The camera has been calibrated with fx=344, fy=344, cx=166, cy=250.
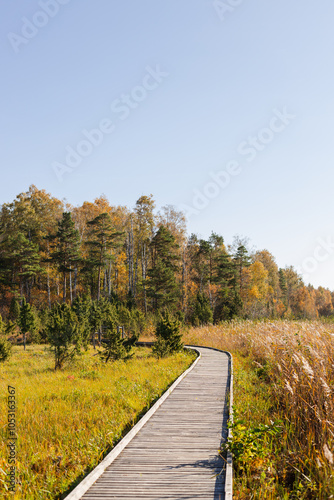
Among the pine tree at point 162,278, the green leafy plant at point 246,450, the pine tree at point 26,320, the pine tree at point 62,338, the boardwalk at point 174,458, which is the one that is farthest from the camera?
the pine tree at point 162,278

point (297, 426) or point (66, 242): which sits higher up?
point (66, 242)

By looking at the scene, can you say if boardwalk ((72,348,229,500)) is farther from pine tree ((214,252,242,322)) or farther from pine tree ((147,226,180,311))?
pine tree ((214,252,242,322))

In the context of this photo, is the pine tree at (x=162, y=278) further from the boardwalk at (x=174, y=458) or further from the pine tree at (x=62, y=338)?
the boardwalk at (x=174, y=458)

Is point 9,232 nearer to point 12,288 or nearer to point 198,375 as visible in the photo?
point 12,288

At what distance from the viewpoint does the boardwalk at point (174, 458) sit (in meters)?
3.75

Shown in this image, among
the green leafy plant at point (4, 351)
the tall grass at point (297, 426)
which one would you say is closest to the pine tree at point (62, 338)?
the green leafy plant at point (4, 351)

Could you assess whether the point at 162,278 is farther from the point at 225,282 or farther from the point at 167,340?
the point at 167,340

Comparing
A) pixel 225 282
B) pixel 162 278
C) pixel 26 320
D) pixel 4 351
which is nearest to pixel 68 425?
pixel 4 351

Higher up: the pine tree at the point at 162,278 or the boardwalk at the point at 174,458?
the pine tree at the point at 162,278

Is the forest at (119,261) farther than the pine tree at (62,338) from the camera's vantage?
Yes

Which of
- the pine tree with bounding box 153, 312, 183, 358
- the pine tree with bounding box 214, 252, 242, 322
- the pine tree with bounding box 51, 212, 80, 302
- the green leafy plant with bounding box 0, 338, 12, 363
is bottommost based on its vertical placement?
the green leafy plant with bounding box 0, 338, 12, 363

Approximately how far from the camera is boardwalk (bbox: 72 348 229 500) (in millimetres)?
3752

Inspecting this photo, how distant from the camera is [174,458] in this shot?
4555 millimetres

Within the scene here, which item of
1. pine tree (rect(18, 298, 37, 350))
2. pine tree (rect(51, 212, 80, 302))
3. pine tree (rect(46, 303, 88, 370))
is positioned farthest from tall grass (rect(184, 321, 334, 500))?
pine tree (rect(51, 212, 80, 302))
